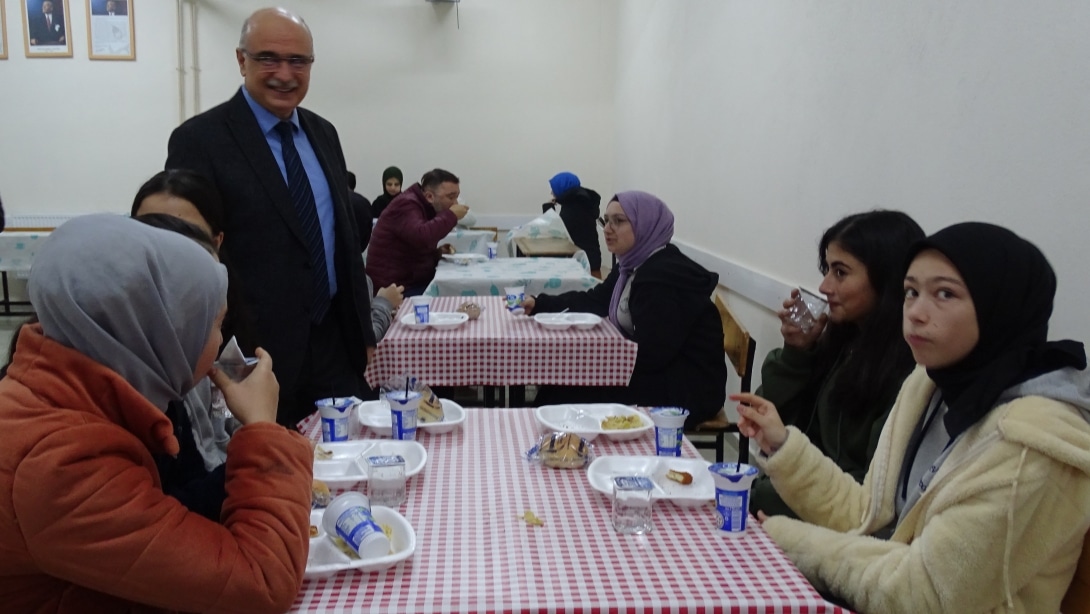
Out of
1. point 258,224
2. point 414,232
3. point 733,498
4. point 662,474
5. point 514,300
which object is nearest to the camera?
point 733,498

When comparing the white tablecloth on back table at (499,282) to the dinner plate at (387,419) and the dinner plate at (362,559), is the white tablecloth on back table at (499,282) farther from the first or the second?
the dinner plate at (362,559)

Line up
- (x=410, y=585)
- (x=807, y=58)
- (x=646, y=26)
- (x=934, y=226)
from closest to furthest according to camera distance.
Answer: (x=410, y=585) < (x=934, y=226) < (x=807, y=58) < (x=646, y=26)

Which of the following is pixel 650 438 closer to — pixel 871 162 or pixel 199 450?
pixel 199 450

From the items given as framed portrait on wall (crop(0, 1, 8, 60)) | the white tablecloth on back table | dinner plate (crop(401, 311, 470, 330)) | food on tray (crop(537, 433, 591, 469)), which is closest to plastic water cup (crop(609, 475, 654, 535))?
food on tray (crop(537, 433, 591, 469))

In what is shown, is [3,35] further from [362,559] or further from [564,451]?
[362,559]

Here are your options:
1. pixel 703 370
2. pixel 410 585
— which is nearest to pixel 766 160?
pixel 703 370

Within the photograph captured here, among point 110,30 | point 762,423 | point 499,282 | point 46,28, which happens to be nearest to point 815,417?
point 762,423

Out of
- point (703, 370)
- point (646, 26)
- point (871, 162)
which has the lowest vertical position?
point (703, 370)

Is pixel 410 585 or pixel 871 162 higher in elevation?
pixel 871 162

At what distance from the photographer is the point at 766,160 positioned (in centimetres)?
358

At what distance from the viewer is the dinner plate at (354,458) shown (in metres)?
1.49

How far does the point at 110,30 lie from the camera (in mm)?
7484

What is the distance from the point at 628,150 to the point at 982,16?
17.7 feet

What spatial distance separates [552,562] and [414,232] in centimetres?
382
